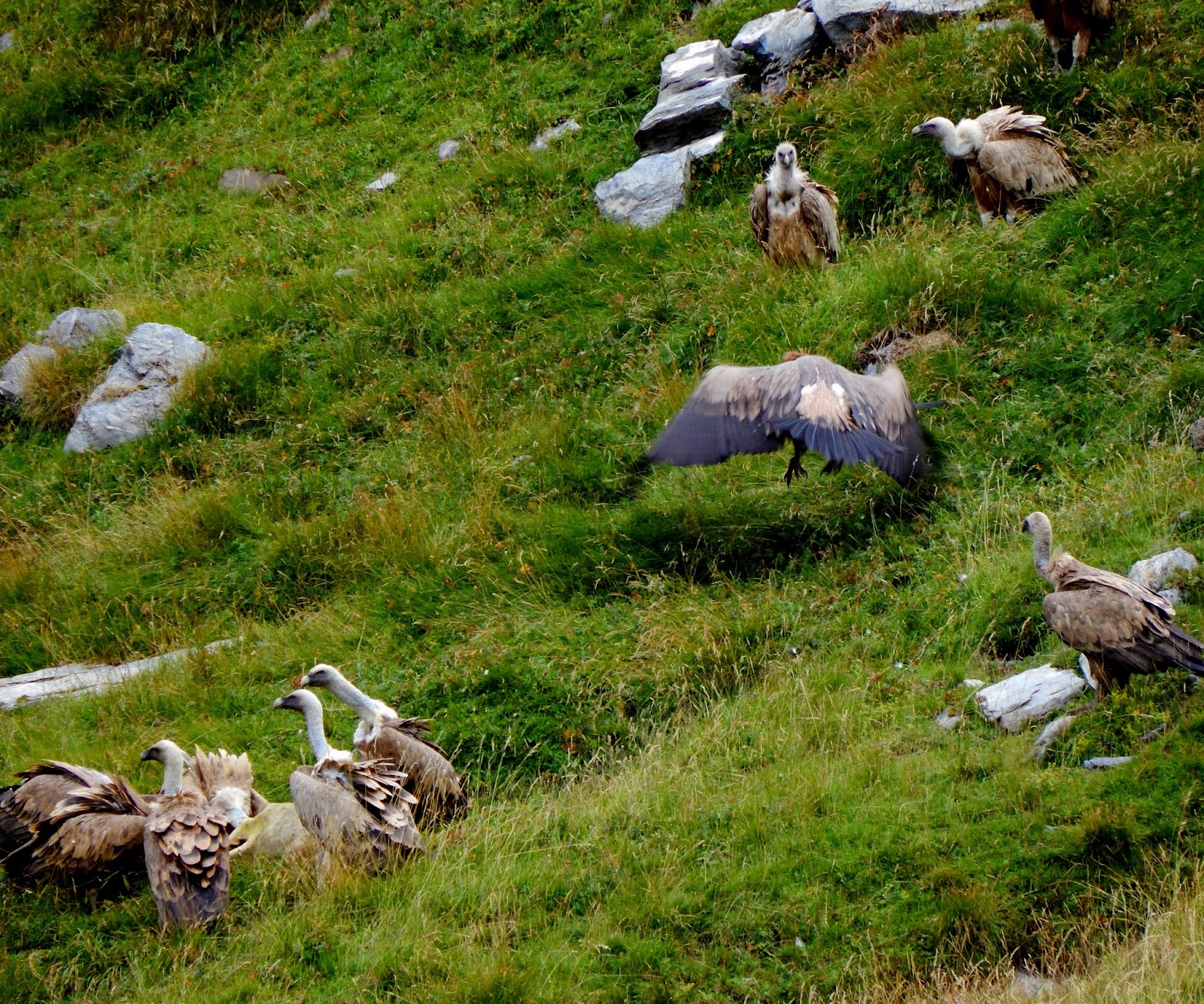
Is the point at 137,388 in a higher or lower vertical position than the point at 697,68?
lower

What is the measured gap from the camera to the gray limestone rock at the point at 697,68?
481 inches

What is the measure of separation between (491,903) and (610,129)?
9179mm

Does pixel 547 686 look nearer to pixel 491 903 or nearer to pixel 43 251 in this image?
pixel 491 903

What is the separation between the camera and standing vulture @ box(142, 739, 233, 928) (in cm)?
573

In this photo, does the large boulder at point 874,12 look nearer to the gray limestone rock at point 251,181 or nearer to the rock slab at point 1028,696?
the gray limestone rock at point 251,181

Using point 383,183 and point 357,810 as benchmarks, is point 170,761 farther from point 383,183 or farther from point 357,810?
point 383,183

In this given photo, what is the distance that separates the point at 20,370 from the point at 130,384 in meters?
1.53

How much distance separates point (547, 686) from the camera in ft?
23.9

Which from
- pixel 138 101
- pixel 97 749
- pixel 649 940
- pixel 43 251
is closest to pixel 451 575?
pixel 97 749

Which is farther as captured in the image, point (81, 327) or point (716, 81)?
point (81, 327)

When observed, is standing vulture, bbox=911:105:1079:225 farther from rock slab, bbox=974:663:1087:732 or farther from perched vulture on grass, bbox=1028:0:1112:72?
rock slab, bbox=974:663:1087:732

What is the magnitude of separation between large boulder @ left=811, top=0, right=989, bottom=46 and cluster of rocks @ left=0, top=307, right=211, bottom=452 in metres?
6.62

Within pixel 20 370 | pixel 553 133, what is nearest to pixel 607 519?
pixel 553 133

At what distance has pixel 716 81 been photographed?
12.1 m
